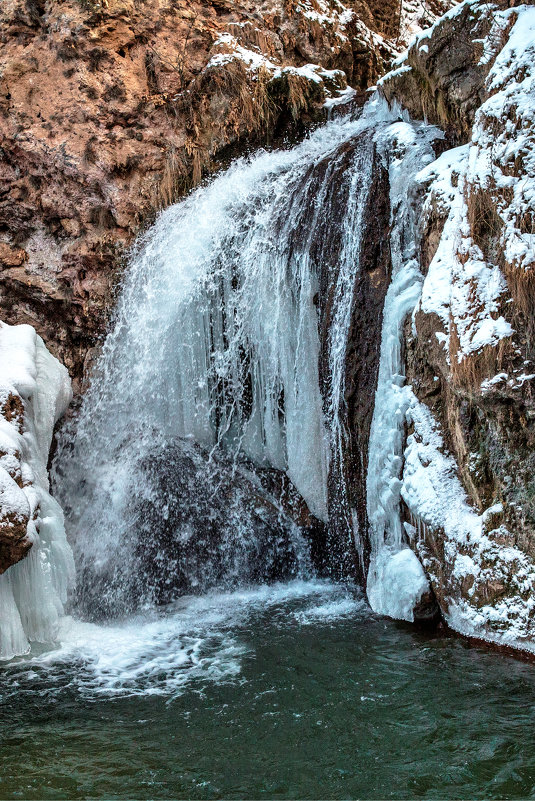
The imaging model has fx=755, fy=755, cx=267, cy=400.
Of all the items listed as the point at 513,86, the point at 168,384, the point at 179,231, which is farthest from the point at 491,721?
the point at 179,231

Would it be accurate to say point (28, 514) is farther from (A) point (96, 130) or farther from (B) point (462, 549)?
(A) point (96, 130)

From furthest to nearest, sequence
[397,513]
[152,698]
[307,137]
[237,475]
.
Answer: [307,137]
[237,475]
[397,513]
[152,698]

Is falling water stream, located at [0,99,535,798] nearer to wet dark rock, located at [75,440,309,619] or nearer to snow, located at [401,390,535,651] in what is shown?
wet dark rock, located at [75,440,309,619]

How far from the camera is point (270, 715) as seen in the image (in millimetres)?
3674

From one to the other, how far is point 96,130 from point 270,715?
22.2ft

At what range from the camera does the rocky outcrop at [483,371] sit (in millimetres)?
4262

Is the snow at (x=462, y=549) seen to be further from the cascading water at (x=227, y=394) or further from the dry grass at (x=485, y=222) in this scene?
the dry grass at (x=485, y=222)

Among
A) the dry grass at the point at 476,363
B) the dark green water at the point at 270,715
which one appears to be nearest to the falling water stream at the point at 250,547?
the dark green water at the point at 270,715

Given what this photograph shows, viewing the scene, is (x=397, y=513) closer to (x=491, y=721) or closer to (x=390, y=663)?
(x=390, y=663)

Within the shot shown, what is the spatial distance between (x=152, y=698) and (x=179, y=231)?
16.3 ft

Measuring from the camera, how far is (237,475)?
22.2ft

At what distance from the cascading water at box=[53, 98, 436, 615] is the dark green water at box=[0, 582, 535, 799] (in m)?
1.17

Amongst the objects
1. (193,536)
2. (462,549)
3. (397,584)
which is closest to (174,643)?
(397,584)

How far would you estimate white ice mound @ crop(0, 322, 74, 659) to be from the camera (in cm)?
482
